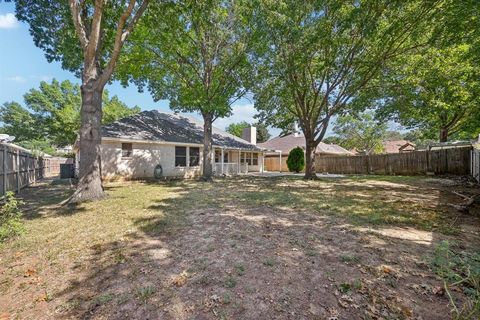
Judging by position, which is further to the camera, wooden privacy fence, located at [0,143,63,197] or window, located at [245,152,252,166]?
window, located at [245,152,252,166]

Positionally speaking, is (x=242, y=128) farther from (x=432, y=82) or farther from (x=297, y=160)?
(x=432, y=82)

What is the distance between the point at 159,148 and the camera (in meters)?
16.0

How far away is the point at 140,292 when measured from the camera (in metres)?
2.79

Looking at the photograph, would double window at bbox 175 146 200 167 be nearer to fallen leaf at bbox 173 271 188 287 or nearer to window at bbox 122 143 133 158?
window at bbox 122 143 133 158

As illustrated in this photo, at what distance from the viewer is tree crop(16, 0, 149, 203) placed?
7469mm

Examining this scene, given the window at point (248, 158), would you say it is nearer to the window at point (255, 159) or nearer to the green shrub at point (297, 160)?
the window at point (255, 159)

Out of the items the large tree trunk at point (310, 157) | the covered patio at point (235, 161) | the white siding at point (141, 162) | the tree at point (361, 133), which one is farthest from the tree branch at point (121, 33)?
the tree at point (361, 133)

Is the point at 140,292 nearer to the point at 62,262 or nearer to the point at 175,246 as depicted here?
the point at 175,246

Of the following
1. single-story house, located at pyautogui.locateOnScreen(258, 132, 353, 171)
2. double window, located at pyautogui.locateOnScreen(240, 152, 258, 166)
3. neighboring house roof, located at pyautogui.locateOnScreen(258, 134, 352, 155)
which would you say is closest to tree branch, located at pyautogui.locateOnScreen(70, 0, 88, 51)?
double window, located at pyautogui.locateOnScreen(240, 152, 258, 166)

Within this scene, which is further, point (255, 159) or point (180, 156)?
point (255, 159)

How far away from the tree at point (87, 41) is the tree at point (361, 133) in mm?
33096

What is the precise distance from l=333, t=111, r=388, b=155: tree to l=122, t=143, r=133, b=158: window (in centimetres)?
3022

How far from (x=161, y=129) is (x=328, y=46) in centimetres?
1209

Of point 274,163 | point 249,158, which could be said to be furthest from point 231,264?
point 274,163
